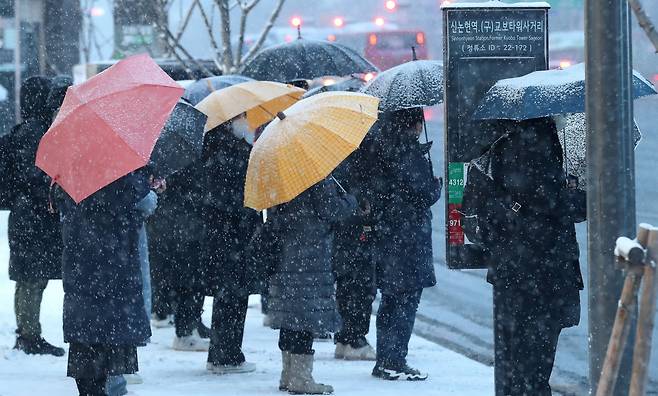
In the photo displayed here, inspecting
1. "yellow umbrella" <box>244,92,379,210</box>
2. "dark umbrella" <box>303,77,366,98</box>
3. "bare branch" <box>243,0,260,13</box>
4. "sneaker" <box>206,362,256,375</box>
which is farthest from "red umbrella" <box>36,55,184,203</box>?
"bare branch" <box>243,0,260,13</box>

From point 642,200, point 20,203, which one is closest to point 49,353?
point 20,203

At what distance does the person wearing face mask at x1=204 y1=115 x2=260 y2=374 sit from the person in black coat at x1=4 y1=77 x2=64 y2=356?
48.1 inches

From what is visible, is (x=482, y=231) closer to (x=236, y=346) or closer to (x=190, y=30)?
(x=236, y=346)

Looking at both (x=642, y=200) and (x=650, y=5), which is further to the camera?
(x=650, y=5)

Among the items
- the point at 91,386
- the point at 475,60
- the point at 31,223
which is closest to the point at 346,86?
the point at 31,223

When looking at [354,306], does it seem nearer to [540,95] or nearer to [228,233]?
[228,233]

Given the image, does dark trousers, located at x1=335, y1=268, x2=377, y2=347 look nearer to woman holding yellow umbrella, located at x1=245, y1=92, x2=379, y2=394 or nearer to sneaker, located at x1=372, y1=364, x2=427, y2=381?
sneaker, located at x1=372, y1=364, x2=427, y2=381

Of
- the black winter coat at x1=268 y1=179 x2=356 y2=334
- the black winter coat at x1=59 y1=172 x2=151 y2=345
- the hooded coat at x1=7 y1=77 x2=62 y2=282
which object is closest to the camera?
the black winter coat at x1=59 y1=172 x2=151 y2=345

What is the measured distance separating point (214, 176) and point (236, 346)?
1.13m

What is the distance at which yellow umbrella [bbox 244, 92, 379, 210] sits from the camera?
6.86 metres

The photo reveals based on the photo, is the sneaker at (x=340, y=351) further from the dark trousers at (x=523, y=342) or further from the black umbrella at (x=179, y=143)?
the dark trousers at (x=523, y=342)

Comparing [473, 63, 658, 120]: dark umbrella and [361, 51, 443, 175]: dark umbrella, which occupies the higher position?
[361, 51, 443, 175]: dark umbrella

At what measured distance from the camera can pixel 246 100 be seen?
815cm

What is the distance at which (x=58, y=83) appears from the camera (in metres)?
8.48
